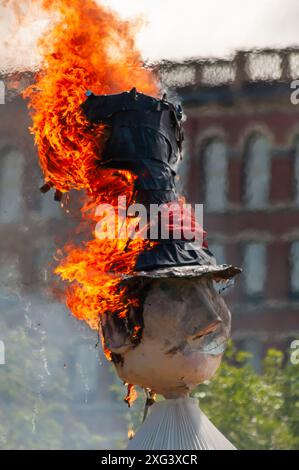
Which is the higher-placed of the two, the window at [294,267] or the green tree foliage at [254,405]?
the window at [294,267]

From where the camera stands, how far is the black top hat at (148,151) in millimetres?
13109

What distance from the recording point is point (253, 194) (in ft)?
167

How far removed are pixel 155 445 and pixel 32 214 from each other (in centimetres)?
2954

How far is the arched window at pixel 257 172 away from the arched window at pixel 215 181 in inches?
33.7

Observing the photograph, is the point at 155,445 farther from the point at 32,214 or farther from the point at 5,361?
the point at 32,214

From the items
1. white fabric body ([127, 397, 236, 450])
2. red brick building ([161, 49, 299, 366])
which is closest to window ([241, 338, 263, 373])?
red brick building ([161, 49, 299, 366])

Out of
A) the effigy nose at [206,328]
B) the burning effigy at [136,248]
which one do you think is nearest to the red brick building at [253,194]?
the burning effigy at [136,248]

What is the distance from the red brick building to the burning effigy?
3226cm

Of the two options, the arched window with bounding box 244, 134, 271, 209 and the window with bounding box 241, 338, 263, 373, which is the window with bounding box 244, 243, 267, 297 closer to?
the arched window with bounding box 244, 134, 271, 209

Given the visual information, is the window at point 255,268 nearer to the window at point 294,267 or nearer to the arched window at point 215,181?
the window at point 294,267

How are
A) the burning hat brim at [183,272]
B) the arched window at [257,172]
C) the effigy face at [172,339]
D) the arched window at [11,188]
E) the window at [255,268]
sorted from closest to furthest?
the burning hat brim at [183,272]
the effigy face at [172,339]
the arched window at [11,188]
the window at [255,268]
the arched window at [257,172]

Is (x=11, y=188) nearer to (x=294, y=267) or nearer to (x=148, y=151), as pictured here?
(x=294, y=267)

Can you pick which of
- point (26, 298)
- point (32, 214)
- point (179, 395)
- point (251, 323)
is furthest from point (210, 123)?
point (179, 395)

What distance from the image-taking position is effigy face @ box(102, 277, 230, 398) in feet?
42.5
